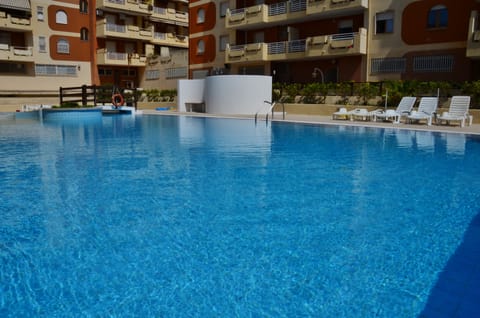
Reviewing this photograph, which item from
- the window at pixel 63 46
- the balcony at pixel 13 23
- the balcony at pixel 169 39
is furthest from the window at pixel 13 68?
the balcony at pixel 169 39

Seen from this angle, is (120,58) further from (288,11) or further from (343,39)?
(343,39)

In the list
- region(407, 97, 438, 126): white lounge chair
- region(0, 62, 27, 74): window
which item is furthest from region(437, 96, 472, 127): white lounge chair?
region(0, 62, 27, 74): window

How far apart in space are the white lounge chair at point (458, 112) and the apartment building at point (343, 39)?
218 inches

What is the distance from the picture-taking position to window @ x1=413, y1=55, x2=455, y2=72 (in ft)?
81.0

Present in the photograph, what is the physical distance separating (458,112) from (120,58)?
33.8 m

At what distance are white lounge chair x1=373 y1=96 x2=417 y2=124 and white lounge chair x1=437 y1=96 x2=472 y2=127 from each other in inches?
62.7

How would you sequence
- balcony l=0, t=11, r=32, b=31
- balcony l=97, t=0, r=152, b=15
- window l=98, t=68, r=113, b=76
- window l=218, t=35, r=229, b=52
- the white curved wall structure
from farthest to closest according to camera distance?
window l=98, t=68, r=113, b=76, balcony l=97, t=0, r=152, b=15, balcony l=0, t=11, r=32, b=31, window l=218, t=35, r=229, b=52, the white curved wall structure

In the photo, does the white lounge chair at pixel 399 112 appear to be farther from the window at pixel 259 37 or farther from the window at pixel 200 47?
the window at pixel 200 47

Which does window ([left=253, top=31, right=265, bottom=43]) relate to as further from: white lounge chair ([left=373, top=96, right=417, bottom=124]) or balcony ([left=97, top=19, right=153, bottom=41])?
white lounge chair ([left=373, top=96, right=417, bottom=124])

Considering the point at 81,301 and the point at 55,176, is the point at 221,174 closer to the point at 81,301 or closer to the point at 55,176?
the point at 55,176

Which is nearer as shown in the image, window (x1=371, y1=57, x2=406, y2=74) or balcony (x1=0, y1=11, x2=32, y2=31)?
window (x1=371, y1=57, x2=406, y2=74)

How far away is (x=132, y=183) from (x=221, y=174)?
1.82 meters

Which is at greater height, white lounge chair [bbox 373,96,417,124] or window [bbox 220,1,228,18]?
window [bbox 220,1,228,18]

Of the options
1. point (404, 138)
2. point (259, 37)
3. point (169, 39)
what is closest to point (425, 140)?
point (404, 138)
